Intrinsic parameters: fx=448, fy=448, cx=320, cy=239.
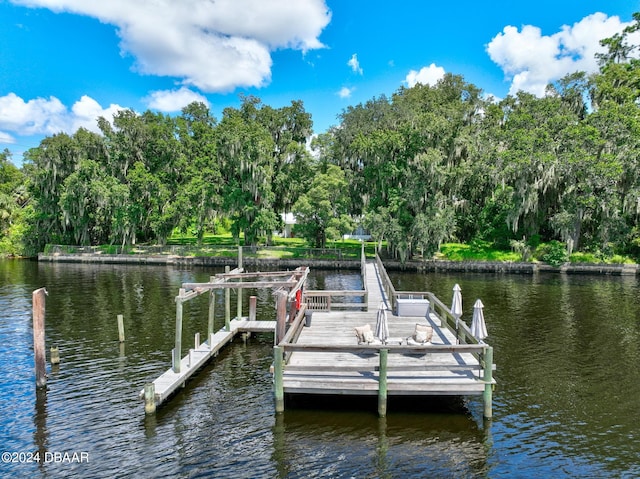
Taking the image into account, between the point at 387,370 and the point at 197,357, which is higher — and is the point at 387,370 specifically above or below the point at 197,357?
above

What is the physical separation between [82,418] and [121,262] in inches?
1536

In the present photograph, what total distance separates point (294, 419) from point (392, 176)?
35.8m

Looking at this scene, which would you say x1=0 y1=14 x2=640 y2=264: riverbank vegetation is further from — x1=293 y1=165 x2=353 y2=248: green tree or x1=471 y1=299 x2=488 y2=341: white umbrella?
x1=471 y1=299 x2=488 y2=341: white umbrella

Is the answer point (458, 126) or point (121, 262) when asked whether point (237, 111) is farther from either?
point (458, 126)

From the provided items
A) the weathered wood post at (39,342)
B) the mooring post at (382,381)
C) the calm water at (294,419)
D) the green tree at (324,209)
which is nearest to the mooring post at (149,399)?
the calm water at (294,419)

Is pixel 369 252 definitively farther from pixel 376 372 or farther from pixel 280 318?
pixel 376 372

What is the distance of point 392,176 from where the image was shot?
4431cm

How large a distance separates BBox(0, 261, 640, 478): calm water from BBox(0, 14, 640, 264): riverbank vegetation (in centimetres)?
2377

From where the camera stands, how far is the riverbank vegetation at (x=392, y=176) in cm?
4112

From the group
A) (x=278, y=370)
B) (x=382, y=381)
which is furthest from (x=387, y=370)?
(x=278, y=370)

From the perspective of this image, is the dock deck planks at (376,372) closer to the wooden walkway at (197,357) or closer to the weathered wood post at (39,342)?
the wooden walkway at (197,357)

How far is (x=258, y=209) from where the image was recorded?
47094 millimetres

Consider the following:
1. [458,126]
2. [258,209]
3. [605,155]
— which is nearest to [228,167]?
[258,209]

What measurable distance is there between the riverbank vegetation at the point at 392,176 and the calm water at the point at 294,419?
23.8 meters
